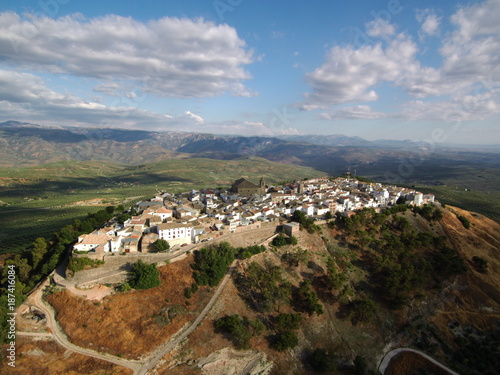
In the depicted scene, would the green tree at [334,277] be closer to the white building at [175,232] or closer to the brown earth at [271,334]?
the brown earth at [271,334]

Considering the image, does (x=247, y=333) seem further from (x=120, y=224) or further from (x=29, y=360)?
(x=120, y=224)

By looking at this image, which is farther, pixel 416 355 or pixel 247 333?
pixel 416 355

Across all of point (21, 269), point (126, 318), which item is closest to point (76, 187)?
point (21, 269)

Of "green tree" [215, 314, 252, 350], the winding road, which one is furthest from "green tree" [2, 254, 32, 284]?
"green tree" [215, 314, 252, 350]

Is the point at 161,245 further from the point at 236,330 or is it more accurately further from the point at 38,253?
the point at 38,253

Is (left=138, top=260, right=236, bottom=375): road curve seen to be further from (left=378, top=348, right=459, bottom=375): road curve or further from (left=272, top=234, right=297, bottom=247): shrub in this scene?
(left=378, top=348, right=459, bottom=375): road curve

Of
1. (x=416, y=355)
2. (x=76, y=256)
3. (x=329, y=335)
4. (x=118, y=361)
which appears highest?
(x=76, y=256)

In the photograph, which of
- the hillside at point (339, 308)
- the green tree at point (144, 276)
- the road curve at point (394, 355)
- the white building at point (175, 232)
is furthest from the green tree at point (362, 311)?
the green tree at point (144, 276)

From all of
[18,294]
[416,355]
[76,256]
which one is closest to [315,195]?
[416,355]
